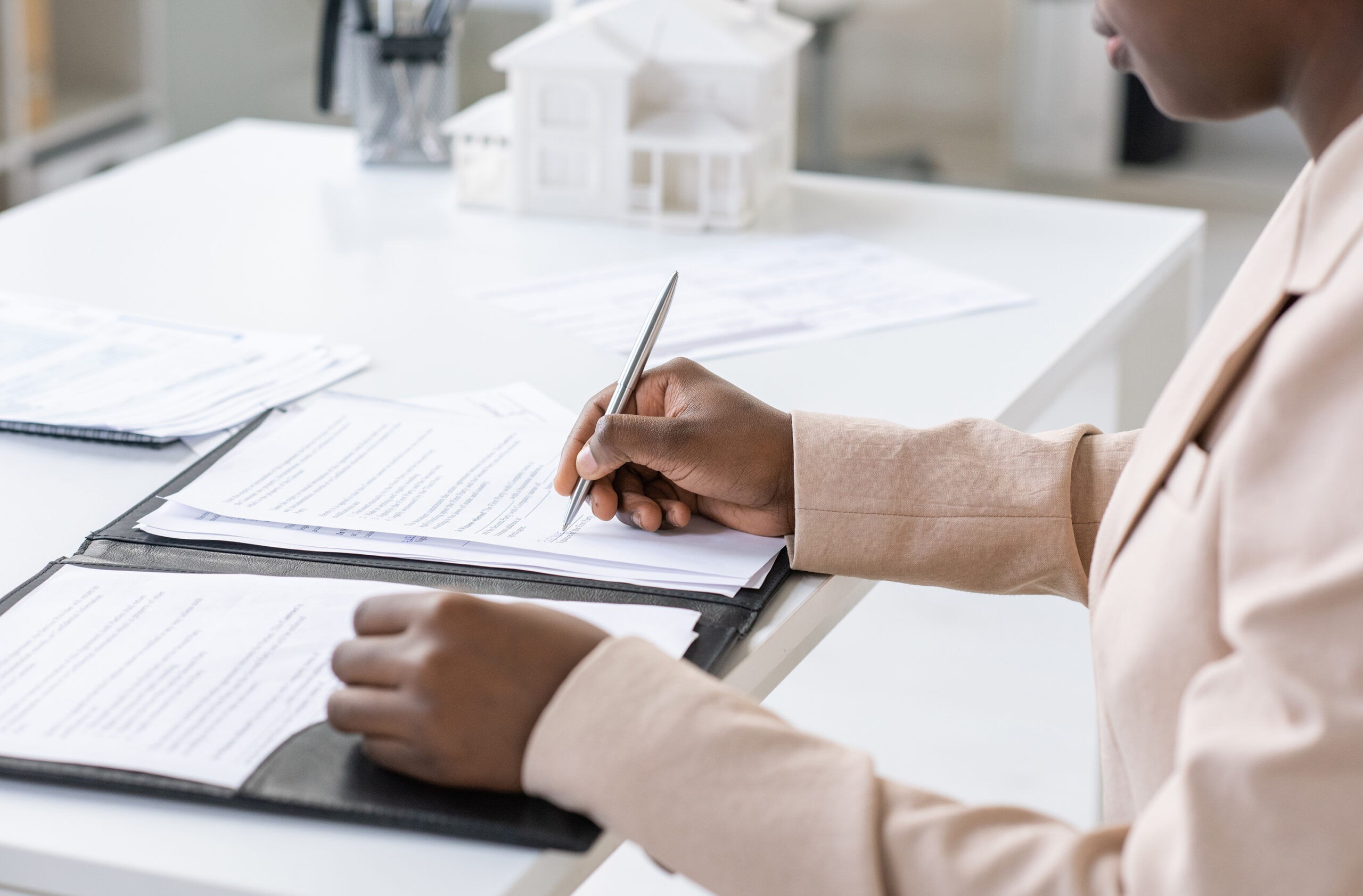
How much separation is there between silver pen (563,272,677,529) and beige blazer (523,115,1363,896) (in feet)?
0.80

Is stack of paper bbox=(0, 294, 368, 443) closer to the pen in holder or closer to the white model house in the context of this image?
the white model house

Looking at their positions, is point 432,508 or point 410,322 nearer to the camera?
point 432,508

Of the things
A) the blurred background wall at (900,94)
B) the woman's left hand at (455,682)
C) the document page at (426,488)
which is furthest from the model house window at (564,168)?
the blurred background wall at (900,94)

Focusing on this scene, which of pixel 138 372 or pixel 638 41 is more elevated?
pixel 638 41

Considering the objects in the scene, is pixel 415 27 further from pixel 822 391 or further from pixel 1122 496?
pixel 1122 496

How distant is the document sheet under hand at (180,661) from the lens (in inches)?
23.8

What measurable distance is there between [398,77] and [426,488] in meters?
0.92

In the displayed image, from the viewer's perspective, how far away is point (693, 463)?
2.76 ft

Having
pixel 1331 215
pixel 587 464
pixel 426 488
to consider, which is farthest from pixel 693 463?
pixel 1331 215

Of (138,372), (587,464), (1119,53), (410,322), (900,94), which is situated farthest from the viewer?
(900,94)

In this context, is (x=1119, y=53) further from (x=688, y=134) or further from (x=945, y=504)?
(x=688, y=134)

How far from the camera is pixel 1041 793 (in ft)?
5.93

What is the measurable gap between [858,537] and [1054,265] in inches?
25.5

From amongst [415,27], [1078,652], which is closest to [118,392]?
[415,27]
